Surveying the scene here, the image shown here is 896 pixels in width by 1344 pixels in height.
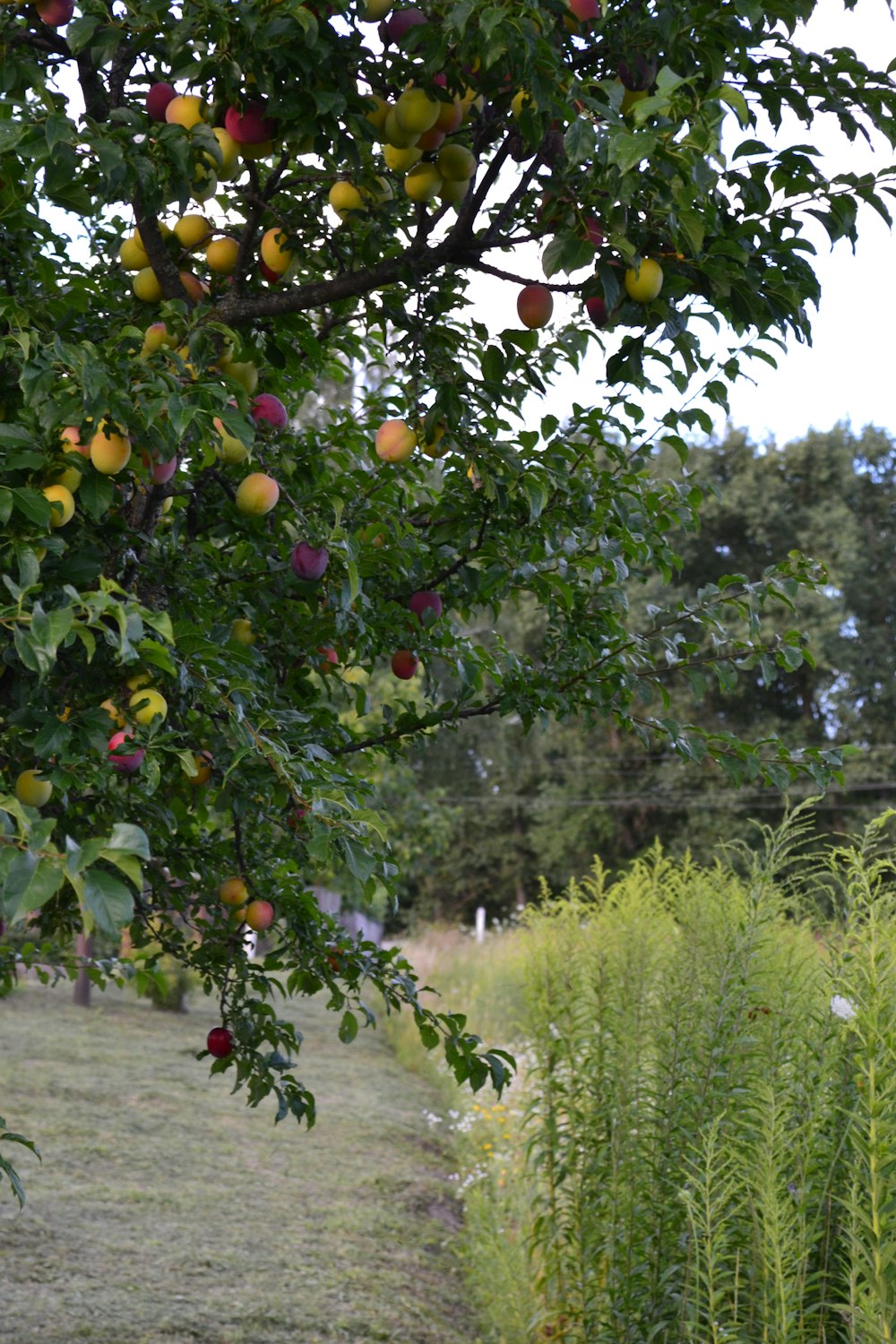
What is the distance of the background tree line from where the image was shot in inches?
837

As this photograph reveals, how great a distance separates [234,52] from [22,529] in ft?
2.44

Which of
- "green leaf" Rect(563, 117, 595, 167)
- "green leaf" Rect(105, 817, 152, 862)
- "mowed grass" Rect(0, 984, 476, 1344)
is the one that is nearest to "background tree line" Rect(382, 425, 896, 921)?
"mowed grass" Rect(0, 984, 476, 1344)

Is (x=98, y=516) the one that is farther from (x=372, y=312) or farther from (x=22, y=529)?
(x=372, y=312)

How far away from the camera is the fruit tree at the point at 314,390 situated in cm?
157

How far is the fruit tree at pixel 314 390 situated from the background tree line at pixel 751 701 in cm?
1782

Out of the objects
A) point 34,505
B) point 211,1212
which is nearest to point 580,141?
point 34,505

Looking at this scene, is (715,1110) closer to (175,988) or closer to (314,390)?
(314,390)

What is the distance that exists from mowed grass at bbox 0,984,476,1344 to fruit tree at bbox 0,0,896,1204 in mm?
2096

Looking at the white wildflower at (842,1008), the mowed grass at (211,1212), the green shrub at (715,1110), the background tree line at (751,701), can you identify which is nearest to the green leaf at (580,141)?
the green shrub at (715,1110)

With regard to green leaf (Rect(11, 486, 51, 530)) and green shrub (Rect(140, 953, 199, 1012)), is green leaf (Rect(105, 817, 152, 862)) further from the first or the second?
green shrub (Rect(140, 953, 199, 1012))

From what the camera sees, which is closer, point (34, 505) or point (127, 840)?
point (127, 840)

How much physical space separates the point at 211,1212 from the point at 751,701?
61.1 ft

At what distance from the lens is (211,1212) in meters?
5.29

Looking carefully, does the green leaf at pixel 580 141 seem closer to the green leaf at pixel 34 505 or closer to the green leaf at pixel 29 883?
the green leaf at pixel 34 505
